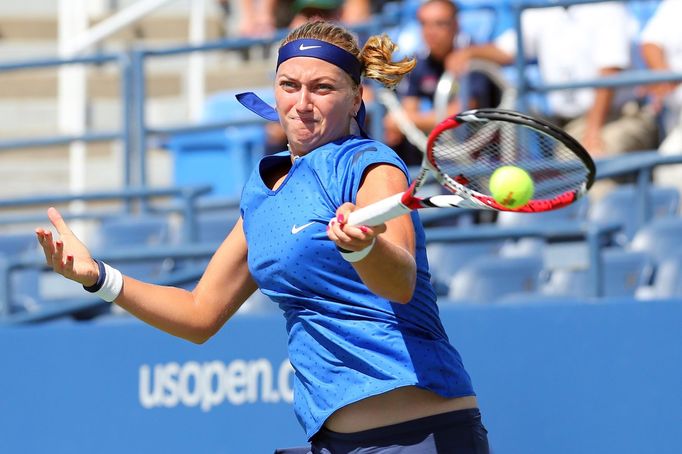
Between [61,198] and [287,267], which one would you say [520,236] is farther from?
[61,198]

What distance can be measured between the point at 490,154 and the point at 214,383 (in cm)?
197

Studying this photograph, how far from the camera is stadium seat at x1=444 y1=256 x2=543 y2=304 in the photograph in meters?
5.58

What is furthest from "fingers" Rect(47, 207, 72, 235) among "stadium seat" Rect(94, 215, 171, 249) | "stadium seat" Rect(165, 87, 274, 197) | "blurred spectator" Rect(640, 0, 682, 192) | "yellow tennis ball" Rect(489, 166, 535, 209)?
"stadium seat" Rect(165, 87, 274, 197)

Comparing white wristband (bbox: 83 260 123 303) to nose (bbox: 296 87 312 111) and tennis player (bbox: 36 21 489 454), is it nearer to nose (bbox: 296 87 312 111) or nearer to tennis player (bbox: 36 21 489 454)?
tennis player (bbox: 36 21 489 454)

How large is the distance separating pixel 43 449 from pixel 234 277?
8.02 ft

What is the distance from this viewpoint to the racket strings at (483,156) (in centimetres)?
273

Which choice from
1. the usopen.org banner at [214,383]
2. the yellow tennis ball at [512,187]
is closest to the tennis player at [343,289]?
the yellow tennis ball at [512,187]

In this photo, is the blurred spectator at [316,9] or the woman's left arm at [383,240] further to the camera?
the blurred spectator at [316,9]

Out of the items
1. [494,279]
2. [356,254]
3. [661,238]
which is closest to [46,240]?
[356,254]

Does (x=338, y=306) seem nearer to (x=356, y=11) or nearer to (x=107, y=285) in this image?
(x=107, y=285)

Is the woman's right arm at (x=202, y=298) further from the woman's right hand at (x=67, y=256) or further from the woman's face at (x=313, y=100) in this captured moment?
the woman's face at (x=313, y=100)

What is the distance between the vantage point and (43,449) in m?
5.36

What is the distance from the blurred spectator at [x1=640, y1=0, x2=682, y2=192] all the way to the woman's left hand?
4.70 meters

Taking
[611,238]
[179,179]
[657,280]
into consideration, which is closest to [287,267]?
[657,280]
